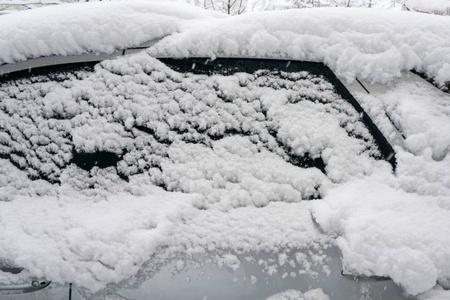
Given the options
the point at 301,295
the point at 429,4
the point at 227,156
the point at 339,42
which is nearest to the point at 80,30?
the point at 227,156

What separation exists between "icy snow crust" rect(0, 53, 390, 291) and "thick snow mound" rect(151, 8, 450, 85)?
0.12 metres

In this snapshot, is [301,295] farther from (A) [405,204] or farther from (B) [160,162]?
(B) [160,162]

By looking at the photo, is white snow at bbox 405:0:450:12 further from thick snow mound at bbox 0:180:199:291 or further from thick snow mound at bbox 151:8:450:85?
thick snow mound at bbox 0:180:199:291

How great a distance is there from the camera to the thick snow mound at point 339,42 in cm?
170

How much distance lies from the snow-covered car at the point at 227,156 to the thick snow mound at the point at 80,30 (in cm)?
1

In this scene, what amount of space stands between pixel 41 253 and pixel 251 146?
957 millimetres

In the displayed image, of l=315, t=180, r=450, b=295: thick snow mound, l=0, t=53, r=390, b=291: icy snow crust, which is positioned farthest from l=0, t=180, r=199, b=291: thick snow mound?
l=315, t=180, r=450, b=295: thick snow mound

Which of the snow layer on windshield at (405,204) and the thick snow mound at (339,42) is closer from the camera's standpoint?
the snow layer on windshield at (405,204)

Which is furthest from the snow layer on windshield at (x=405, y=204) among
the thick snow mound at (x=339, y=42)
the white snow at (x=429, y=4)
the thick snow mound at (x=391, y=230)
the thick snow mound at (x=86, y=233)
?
the white snow at (x=429, y=4)

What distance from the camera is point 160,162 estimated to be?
1.62m

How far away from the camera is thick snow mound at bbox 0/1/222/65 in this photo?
1.78 metres

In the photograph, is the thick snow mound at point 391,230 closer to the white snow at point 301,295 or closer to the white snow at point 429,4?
the white snow at point 301,295

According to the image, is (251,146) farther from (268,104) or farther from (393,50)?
(393,50)

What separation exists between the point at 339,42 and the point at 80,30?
4.05 ft
